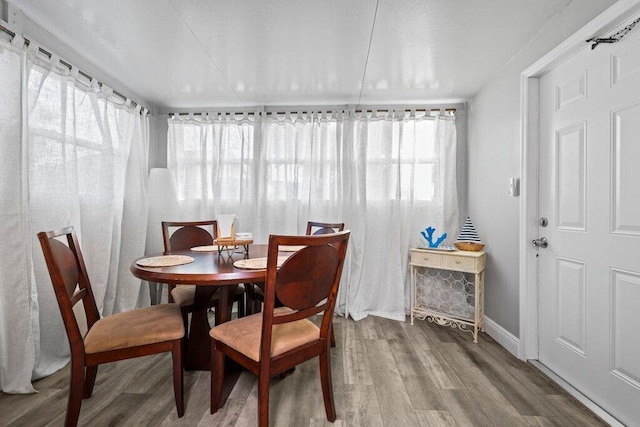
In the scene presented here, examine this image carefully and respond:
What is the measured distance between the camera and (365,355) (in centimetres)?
218

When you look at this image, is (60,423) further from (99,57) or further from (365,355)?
(99,57)

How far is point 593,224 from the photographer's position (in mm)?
1622

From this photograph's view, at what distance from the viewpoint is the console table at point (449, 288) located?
2500 mm

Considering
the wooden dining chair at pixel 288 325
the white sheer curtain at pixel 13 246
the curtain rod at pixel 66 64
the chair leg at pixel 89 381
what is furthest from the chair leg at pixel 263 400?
the curtain rod at pixel 66 64

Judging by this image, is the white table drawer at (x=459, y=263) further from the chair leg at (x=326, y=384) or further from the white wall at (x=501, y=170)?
the chair leg at (x=326, y=384)

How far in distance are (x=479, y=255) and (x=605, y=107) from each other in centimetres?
133

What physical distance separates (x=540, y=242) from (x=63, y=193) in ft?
11.0

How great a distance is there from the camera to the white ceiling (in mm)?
1702

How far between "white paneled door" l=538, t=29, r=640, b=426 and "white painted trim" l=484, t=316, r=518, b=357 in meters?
0.17

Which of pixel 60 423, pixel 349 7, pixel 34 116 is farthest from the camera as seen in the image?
pixel 34 116

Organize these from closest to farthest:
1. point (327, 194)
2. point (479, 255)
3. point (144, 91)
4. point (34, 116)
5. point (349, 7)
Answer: point (349, 7)
point (34, 116)
point (479, 255)
point (144, 91)
point (327, 194)

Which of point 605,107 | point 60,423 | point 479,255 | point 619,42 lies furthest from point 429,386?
point 619,42

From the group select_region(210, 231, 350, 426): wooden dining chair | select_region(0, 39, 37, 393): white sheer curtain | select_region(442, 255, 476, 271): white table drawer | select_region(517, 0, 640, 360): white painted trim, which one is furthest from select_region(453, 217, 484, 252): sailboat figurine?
select_region(0, 39, 37, 393): white sheer curtain

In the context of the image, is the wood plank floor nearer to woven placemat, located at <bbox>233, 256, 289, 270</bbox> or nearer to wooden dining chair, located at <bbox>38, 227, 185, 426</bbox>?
wooden dining chair, located at <bbox>38, 227, 185, 426</bbox>
